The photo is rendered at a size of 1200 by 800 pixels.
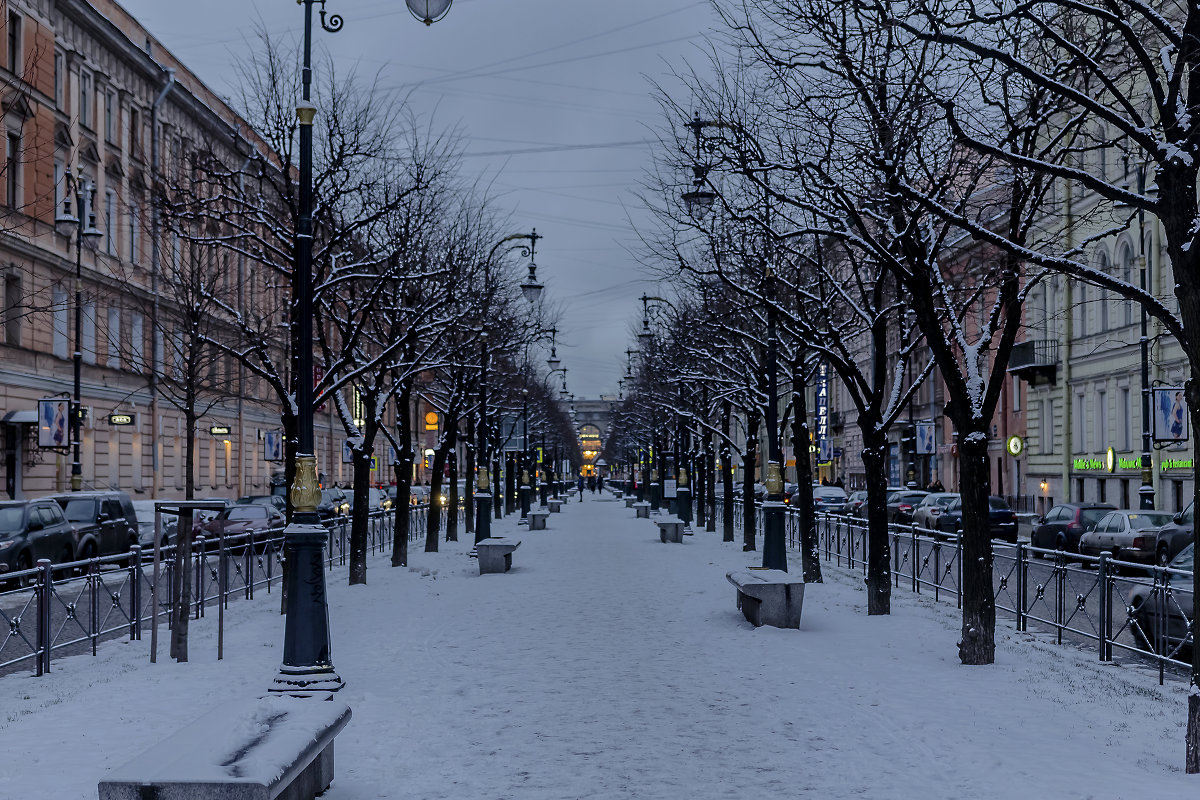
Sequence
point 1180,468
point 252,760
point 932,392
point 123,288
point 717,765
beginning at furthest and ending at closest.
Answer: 1. point 932,392
2. point 123,288
3. point 1180,468
4. point 717,765
5. point 252,760

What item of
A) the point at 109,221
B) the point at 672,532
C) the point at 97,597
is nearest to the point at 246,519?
the point at 672,532

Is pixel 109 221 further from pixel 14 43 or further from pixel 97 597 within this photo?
pixel 97 597

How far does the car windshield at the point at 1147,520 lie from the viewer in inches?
1125

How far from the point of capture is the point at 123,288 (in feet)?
147

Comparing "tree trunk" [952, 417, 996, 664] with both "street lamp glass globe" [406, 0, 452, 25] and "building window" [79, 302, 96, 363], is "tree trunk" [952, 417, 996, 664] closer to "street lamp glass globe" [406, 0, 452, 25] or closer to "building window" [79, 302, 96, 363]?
"street lamp glass globe" [406, 0, 452, 25]

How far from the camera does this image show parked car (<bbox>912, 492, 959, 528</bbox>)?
41.8 meters

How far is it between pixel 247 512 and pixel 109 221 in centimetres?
1518

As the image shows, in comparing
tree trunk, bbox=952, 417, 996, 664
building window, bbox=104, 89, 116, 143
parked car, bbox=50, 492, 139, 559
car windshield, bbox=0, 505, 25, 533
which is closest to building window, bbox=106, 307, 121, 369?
building window, bbox=104, 89, 116, 143

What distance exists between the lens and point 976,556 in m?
13.7

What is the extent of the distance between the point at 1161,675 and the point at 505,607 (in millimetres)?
9526

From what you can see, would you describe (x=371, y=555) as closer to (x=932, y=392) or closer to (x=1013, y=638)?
(x=1013, y=638)

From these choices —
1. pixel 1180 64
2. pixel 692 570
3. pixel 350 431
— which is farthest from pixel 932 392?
pixel 1180 64

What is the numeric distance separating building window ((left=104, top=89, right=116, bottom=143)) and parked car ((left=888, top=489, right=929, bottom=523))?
30.1 metres

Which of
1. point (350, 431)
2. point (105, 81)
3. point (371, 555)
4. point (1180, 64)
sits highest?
point (105, 81)
